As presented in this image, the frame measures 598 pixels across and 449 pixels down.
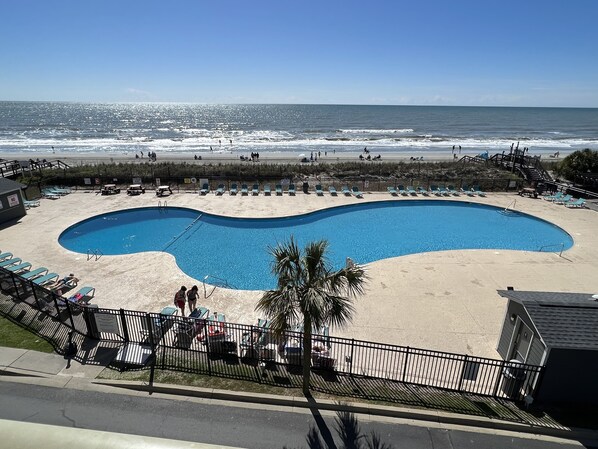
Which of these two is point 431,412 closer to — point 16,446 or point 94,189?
point 16,446

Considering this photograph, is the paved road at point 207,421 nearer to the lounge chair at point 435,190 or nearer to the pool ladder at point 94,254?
the pool ladder at point 94,254

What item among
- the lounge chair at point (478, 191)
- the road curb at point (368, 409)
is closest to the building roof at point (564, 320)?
the road curb at point (368, 409)

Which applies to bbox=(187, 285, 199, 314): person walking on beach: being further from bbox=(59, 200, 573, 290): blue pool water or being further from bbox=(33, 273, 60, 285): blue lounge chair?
bbox=(33, 273, 60, 285): blue lounge chair

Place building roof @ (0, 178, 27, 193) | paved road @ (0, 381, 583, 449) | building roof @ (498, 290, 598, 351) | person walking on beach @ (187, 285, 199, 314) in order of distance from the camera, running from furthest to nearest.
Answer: building roof @ (0, 178, 27, 193) → person walking on beach @ (187, 285, 199, 314) → building roof @ (498, 290, 598, 351) → paved road @ (0, 381, 583, 449)

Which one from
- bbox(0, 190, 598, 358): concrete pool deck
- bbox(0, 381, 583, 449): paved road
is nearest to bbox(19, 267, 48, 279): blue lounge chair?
bbox(0, 190, 598, 358): concrete pool deck

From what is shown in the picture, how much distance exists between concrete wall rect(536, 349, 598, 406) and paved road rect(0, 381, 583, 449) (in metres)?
1.38

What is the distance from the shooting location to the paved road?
846 cm

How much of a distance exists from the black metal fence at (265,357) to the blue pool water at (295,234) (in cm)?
597

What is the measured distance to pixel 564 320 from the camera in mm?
9578

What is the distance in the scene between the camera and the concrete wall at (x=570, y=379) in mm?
9195

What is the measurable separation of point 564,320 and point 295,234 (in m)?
16.6

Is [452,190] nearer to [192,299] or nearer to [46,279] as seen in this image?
[192,299]

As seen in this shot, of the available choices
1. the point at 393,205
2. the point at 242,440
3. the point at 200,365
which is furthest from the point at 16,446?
the point at 393,205

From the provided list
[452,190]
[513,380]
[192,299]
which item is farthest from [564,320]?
[452,190]
